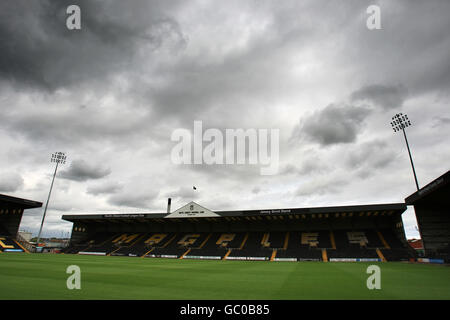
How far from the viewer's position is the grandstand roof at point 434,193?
737 inches

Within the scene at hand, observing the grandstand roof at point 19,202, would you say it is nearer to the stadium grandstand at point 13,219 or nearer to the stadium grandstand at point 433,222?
the stadium grandstand at point 13,219

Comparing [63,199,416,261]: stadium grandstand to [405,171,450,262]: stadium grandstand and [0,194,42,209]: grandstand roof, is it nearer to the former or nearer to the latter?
[405,171,450,262]: stadium grandstand

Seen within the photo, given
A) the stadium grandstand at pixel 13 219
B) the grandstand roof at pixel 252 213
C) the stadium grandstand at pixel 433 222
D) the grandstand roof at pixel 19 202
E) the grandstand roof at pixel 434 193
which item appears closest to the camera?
the grandstand roof at pixel 434 193

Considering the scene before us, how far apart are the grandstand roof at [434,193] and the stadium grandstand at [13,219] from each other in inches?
2319

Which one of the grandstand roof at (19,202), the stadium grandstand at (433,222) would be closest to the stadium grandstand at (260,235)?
the stadium grandstand at (433,222)

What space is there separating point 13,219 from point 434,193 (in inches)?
2682

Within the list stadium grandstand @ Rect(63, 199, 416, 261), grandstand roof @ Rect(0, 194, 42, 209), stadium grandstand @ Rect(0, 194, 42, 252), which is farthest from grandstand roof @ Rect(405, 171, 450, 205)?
grandstand roof @ Rect(0, 194, 42, 209)

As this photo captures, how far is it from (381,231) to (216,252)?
89.6 ft

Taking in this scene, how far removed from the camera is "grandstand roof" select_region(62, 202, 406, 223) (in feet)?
110

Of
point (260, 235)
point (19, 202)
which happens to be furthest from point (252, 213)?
point (19, 202)

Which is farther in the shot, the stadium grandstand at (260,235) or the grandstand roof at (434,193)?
the stadium grandstand at (260,235)

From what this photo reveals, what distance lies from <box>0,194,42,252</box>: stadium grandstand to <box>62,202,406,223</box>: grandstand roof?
7.50m
